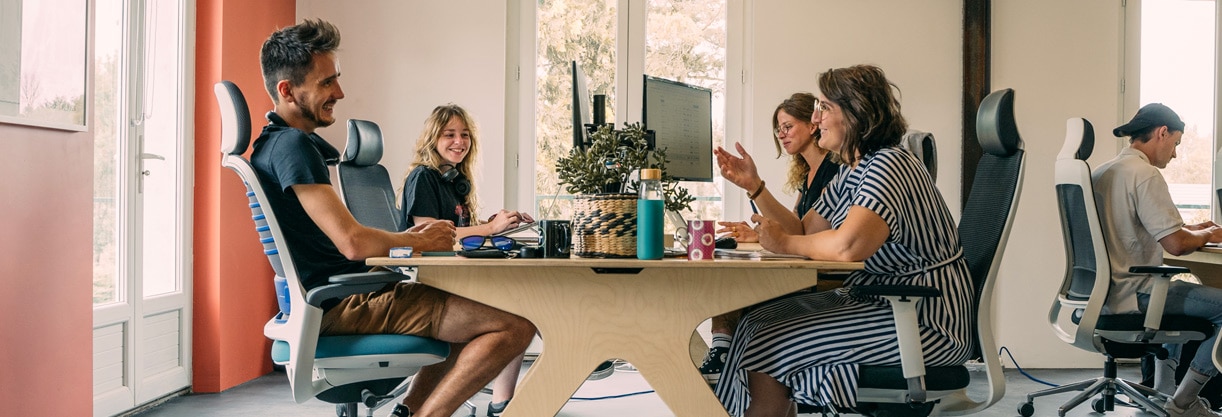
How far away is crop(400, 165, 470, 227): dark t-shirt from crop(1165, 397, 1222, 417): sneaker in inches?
110

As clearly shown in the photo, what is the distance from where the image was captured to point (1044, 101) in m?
4.55

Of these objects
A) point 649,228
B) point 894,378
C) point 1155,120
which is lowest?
point 894,378

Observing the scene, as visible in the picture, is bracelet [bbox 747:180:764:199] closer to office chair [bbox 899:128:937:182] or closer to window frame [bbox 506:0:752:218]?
office chair [bbox 899:128:937:182]

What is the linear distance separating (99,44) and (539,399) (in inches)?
97.0

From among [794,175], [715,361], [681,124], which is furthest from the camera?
[794,175]

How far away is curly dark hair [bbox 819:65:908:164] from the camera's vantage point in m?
2.08

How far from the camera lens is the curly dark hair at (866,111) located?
208 centimetres

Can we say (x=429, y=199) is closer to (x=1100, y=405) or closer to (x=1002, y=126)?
(x=1002, y=126)

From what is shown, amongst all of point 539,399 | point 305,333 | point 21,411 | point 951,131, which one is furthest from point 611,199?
point 951,131

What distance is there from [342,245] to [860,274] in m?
1.25

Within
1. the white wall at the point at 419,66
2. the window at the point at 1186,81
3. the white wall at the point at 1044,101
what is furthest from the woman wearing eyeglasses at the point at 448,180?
the window at the point at 1186,81

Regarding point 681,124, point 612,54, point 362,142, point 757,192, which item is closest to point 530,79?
point 612,54

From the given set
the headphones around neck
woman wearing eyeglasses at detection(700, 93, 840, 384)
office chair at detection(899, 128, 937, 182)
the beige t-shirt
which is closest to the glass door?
the headphones around neck

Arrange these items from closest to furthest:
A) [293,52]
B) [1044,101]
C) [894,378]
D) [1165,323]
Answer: [894,378]
[293,52]
[1165,323]
[1044,101]
